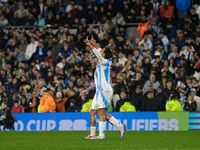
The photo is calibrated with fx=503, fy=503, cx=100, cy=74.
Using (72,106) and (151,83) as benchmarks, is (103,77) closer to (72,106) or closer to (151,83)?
(72,106)

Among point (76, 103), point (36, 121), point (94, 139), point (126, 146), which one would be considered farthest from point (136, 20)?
point (126, 146)

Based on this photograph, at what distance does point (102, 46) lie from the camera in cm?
2475

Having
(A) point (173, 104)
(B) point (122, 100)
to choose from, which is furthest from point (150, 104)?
(B) point (122, 100)

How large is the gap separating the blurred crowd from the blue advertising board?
2.49ft

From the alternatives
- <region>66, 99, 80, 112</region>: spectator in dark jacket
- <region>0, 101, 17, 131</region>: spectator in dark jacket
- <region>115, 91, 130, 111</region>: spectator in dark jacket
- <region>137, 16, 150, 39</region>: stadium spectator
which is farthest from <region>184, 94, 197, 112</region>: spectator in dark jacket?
<region>0, 101, 17, 131</region>: spectator in dark jacket

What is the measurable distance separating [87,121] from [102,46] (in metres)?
5.55

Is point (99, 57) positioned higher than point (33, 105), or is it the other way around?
point (99, 57)

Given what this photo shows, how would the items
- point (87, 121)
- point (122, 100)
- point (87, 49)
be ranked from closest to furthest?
point (87, 121) → point (122, 100) → point (87, 49)

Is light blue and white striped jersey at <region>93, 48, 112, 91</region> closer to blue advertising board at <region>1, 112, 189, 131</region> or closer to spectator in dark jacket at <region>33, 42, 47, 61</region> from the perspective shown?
blue advertising board at <region>1, 112, 189, 131</region>

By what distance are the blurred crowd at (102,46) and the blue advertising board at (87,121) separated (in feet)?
2.49

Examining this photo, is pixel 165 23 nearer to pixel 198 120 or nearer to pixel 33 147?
pixel 198 120

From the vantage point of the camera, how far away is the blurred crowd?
21.4 metres

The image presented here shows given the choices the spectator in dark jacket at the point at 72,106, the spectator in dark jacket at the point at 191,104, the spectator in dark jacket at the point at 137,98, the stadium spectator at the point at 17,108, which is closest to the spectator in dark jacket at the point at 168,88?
the spectator in dark jacket at the point at 137,98

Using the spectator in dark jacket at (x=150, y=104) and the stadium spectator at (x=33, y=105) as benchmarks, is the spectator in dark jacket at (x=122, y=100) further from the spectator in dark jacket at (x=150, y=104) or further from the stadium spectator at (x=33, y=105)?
the stadium spectator at (x=33, y=105)
